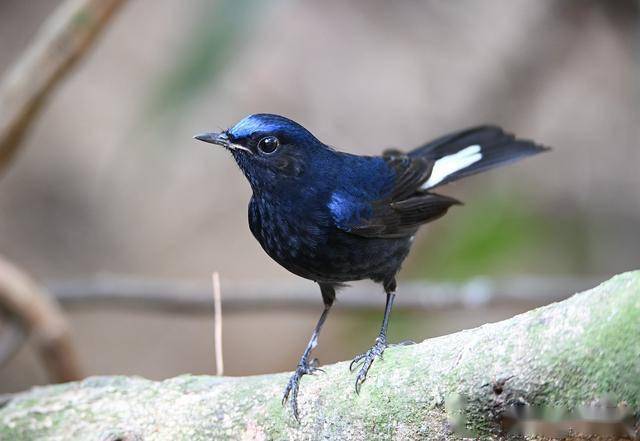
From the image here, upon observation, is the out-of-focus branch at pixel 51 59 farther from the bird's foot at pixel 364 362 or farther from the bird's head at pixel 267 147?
the bird's foot at pixel 364 362

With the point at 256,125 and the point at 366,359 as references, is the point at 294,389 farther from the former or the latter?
the point at 256,125

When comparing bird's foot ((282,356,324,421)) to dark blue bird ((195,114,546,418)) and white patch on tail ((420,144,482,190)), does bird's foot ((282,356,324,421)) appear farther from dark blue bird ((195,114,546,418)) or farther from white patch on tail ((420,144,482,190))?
white patch on tail ((420,144,482,190))

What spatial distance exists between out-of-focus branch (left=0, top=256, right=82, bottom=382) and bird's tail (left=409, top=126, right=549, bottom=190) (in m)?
2.14

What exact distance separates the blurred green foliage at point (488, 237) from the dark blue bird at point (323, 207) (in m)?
2.55

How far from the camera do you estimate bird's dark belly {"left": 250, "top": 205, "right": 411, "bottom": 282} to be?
2.94 m

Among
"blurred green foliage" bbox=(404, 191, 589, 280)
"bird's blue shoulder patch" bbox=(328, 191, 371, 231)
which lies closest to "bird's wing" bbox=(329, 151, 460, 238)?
"bird's blue shoulder patch" bbox=(328, 191, 371, 231)

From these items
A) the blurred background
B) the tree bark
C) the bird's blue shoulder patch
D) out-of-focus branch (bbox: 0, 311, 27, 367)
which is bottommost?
the tree bark

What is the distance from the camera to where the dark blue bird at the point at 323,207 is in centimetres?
297

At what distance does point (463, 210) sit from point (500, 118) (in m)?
0.78

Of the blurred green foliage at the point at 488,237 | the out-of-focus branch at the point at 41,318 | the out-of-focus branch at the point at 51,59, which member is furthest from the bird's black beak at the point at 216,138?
the blurred green foliage at the point at 488,237

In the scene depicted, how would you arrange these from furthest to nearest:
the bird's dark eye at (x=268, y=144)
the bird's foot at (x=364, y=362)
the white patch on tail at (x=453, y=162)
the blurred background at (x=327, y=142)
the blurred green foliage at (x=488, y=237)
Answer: the blurred background at (x=327, y=142)
the blurred green foliage at (x=488, y=237)
the white patch on tail at (x=453, y=162)
the bird's dark eye at (x=268, y=144)
the bird's foot at (x=364, y=362)

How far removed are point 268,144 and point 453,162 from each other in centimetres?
113

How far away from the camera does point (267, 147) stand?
3.05 m

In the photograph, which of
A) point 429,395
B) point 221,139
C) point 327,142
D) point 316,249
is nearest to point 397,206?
point 316,249
